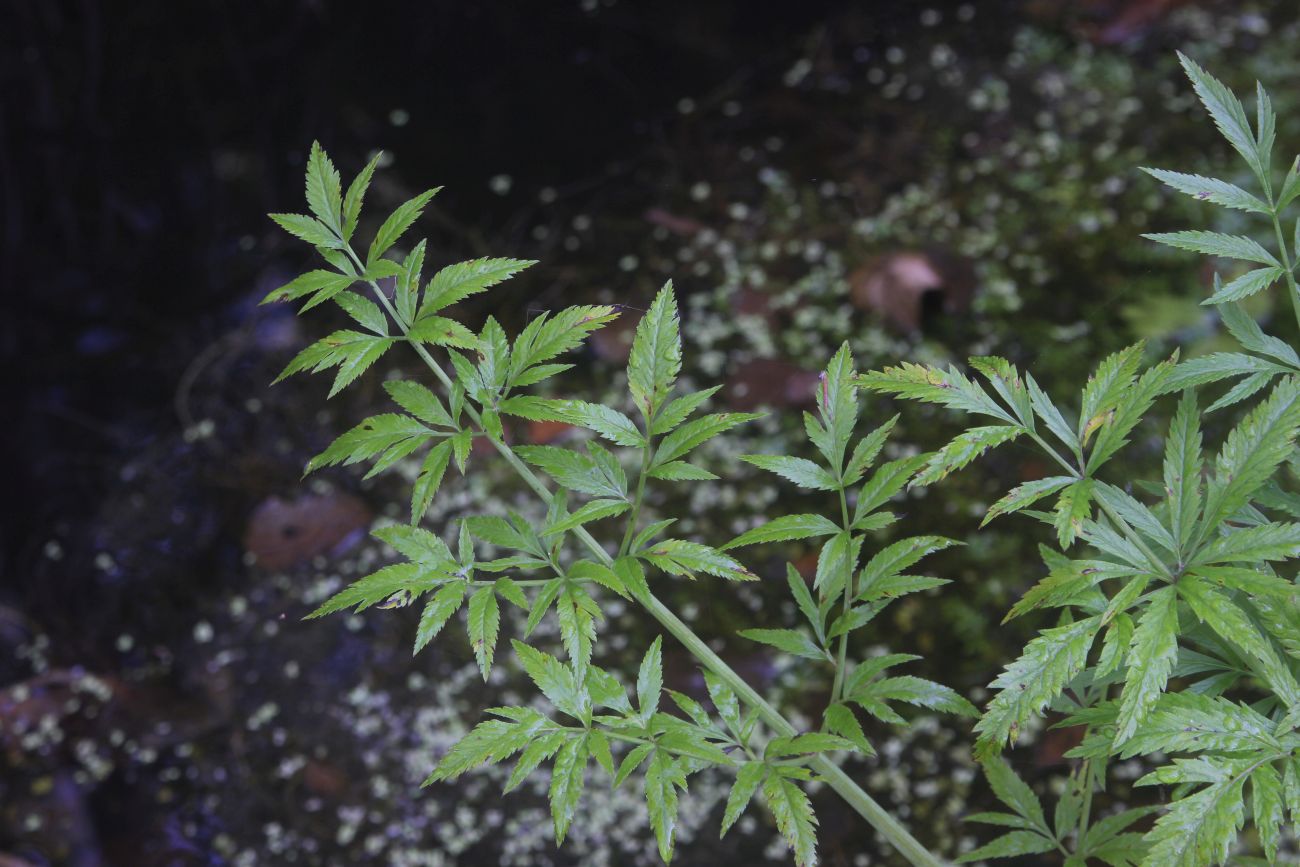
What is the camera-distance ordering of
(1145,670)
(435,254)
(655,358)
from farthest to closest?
(435,254) < (655,358) < (1145,670)

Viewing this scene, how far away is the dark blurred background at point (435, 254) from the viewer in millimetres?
1369

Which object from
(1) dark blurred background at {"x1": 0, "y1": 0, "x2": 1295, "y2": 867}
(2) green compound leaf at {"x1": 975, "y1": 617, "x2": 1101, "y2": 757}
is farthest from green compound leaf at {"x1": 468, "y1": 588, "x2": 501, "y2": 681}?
(1) dark blurred background at {"x1": 0, "y1": 0, "x2": 1295, "y2": 867}

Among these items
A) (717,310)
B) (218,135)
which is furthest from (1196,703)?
(218,135)

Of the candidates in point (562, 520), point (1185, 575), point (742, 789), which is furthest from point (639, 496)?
point (1185, 575)

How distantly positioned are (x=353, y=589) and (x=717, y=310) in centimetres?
115

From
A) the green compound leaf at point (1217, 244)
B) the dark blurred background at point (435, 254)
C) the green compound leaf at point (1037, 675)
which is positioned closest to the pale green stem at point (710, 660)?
the green compound leaf at point (1037, 675)

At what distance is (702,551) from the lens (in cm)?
63

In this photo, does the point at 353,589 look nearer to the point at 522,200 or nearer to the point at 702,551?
the point at 702,551

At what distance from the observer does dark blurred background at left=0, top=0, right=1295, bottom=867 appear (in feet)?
4.49

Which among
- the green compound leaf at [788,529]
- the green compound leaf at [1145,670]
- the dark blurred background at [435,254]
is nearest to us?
the green compound leaf at [1145,670]

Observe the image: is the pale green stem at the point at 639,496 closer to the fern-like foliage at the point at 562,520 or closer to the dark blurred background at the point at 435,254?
the fern-like foliage at the point at 562,520

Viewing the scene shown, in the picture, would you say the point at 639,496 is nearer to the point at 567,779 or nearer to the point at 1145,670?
the point at 567,779

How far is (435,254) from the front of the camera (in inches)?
68.9

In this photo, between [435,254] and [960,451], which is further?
[435,254]
